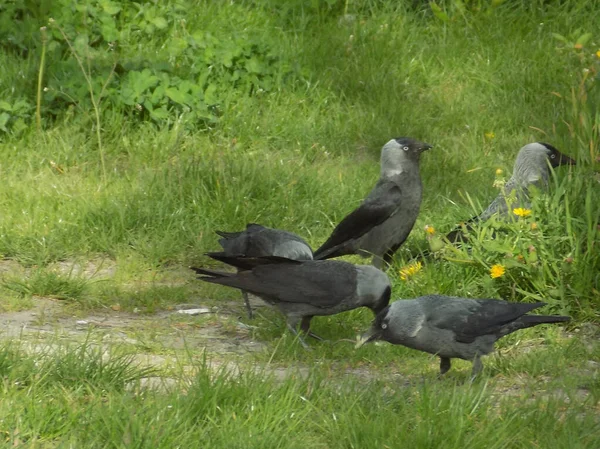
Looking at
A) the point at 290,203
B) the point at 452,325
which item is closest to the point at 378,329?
the point at 452,325

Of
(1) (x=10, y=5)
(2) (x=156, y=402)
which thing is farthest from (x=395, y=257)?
(1) (x=10, y=5)

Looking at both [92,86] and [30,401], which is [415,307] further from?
[92,86]

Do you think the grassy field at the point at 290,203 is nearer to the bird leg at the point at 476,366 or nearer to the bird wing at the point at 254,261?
the bird leg at the point at 476,366

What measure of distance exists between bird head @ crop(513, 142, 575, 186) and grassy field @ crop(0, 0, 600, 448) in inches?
3.8

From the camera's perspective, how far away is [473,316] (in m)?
4.91

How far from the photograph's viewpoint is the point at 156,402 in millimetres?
4148

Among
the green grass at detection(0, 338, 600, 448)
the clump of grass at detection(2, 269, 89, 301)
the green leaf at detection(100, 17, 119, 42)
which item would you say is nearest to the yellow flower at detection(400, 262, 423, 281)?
the green grass at detection(0, 338, 600, 448)

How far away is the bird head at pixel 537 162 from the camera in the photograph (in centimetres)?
668

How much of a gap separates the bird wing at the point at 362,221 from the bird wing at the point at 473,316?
1.57 metres

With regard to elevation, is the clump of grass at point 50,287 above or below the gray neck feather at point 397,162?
below

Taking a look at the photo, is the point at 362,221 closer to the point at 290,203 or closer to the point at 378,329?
the point at 290,203

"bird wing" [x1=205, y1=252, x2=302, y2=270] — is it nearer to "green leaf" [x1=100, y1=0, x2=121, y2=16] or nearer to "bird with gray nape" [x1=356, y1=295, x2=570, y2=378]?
"bird with gray nape" [x1=356, y1=295, x2=570, y2=378]

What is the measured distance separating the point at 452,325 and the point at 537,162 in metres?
2.15

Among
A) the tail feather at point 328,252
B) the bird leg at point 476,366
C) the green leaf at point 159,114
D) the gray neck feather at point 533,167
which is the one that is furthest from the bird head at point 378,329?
the green leaf at point 159,114
